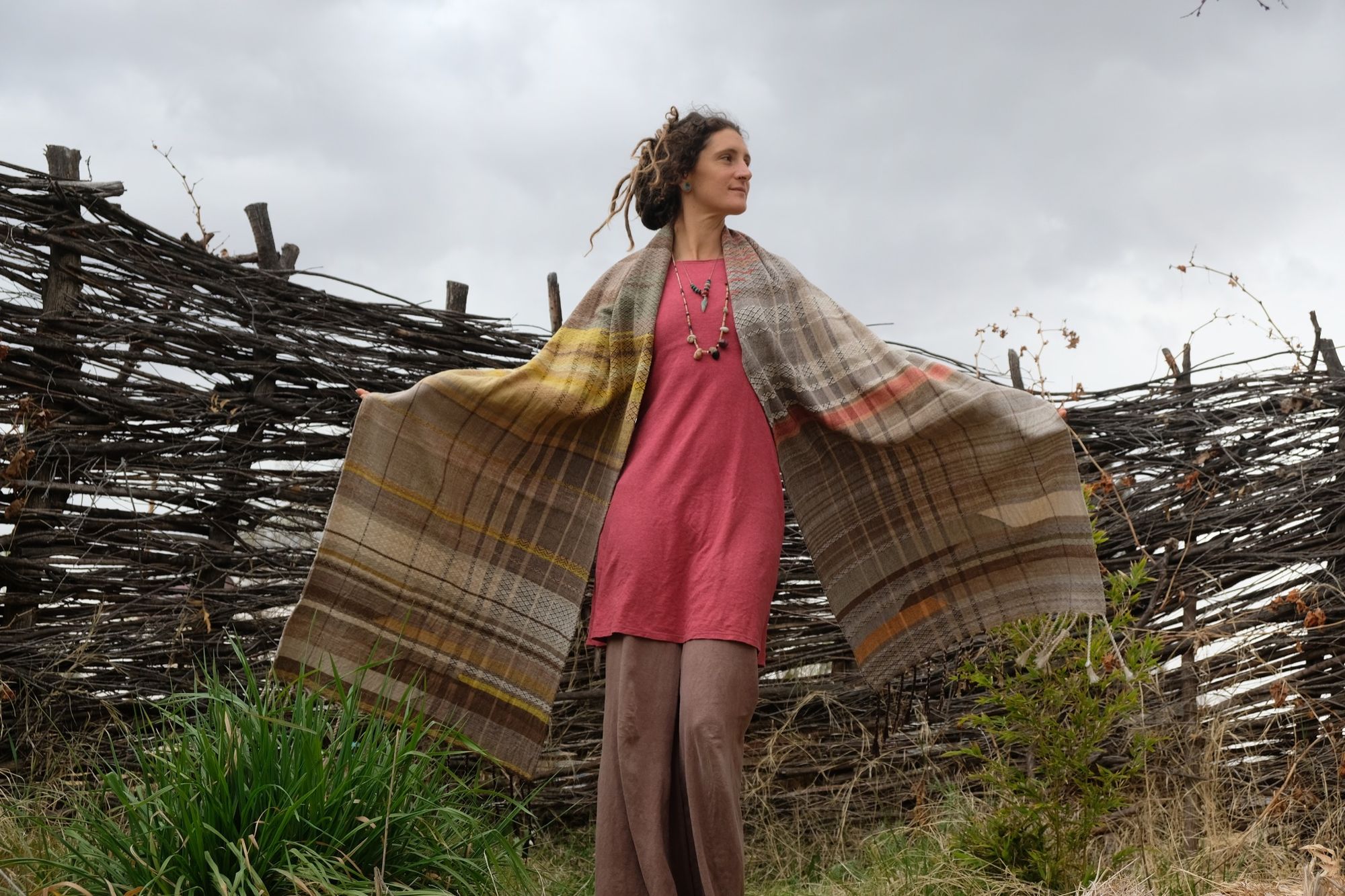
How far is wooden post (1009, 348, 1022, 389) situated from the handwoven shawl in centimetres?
216

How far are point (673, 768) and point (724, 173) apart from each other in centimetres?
152

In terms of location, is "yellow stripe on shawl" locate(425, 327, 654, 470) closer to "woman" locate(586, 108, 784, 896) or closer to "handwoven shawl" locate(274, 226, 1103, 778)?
"handwoven shawl" locate(274, 226, 1103, 778)

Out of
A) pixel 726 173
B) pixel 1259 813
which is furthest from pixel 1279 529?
pixel 726 173

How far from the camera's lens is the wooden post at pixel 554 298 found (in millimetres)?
4723

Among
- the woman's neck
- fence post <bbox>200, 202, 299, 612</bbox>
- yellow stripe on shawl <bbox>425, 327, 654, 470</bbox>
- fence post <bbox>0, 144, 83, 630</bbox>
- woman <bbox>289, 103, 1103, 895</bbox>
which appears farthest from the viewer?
fence post <bbox>200, 202, 299, 612</bbox>

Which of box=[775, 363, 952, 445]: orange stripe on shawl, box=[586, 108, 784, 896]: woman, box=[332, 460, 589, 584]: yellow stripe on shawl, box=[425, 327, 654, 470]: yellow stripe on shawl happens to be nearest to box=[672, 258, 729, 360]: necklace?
box=[586, 108, 784, 896]: woman

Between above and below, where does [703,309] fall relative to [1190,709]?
above

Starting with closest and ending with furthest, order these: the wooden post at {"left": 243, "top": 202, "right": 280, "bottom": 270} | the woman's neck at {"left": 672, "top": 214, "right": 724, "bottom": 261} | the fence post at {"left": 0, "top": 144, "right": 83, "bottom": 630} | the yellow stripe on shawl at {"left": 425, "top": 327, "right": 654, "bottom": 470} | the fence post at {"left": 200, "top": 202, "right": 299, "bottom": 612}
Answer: the yellow stripe on shawl at {"left": 425, "top": 327, "right": 654, "bottom": 470} → the woman's neck at {"left": 672, "top": 214, "right": 724, "bottom": 261} → the fence post at {"left": 0, "top": 144, "right": 83, "bottom": 630} → the fence post at {"left": 200, "top": 202, "right": 299, "bottom": 612} → the wooden post at {"left": 243, "top": 202, "right": 280, "bottom": 270}

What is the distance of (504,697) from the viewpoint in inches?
125

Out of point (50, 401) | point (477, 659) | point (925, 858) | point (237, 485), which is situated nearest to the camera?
point (477, 659)

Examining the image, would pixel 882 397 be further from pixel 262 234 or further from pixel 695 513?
pixel 262 234

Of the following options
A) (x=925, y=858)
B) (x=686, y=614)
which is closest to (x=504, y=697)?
(x=686, y=614)

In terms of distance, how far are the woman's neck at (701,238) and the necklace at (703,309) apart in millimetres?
81

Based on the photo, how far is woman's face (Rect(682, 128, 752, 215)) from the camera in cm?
314
